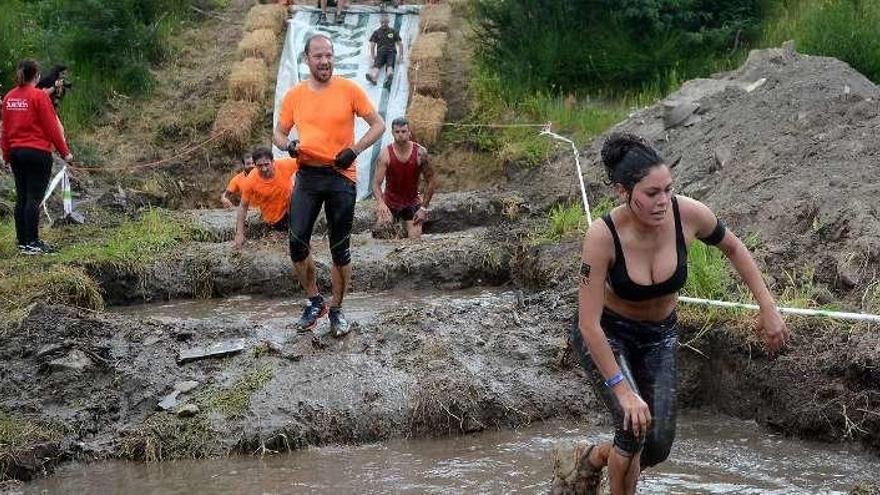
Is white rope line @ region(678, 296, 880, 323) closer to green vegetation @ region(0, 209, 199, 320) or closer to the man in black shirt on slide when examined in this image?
green vegetation @ region(0, 209, 199, 320)

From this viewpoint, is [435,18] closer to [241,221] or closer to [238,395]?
[241,221]

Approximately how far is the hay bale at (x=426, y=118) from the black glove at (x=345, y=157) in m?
8.12

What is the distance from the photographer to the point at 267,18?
780 inches

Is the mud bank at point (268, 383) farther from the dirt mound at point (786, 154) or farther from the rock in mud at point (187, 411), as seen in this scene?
the dirt mound at point (786, 154)

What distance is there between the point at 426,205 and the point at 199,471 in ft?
18.5

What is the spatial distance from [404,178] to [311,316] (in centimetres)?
342

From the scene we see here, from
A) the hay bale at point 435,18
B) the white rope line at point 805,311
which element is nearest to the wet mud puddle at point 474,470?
the white rope line at point 805,311

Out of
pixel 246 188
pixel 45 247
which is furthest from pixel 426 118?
pixel 45 247

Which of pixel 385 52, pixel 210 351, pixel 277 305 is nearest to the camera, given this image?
pixel 210 351

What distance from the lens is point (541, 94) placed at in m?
16.4

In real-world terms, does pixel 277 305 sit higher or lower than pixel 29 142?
lower

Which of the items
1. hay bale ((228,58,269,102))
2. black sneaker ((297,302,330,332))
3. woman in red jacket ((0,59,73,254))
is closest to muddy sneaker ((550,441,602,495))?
black sneaker ((297,302,330,332))

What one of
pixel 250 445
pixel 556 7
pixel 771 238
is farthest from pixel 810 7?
pixel 250 445

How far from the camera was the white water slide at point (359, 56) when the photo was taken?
54.8 feet
